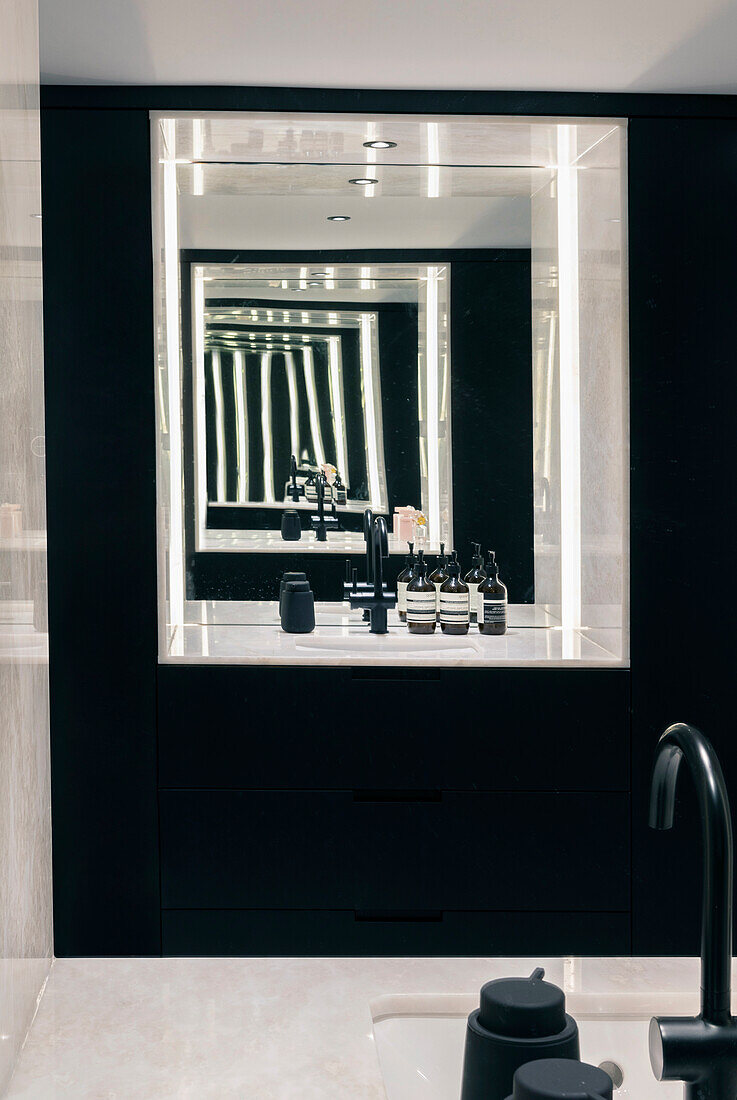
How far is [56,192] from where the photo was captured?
2828 millimetres

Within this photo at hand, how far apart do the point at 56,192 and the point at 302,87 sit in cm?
66

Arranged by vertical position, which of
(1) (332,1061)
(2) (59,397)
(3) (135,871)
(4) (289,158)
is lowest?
(3) (135,871)

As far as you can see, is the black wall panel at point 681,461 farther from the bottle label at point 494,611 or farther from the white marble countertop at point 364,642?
the bottle label at point 494,611

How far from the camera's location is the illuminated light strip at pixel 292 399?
11.0 ft

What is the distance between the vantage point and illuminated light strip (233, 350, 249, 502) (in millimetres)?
3352

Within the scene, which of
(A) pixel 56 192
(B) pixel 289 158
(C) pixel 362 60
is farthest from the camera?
(B) pixel 289 158

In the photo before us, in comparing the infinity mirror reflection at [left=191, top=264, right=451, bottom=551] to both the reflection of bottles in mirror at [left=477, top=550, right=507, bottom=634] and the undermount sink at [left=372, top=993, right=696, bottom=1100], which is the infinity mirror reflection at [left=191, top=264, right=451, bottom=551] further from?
the undermount sink at [left=372, top=993, right=696, bottom=1100]

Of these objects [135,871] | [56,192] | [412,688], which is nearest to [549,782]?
[412,688]

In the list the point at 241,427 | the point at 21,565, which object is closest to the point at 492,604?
the point at 241,427

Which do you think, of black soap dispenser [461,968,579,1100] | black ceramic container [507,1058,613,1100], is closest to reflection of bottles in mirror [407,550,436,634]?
black soap dispenser [461,968,579,1100]

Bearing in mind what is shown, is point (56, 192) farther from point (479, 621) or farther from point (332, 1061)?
point (332, 1061)

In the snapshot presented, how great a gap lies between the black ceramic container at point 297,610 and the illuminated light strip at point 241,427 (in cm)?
34

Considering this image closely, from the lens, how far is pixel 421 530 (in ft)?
11.2

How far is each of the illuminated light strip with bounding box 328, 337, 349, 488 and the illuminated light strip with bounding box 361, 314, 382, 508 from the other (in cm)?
7
